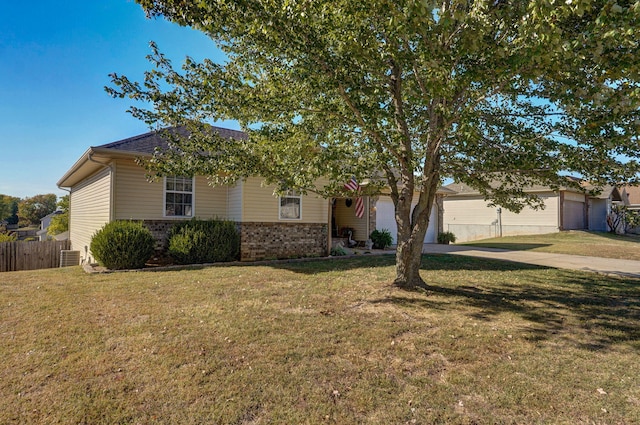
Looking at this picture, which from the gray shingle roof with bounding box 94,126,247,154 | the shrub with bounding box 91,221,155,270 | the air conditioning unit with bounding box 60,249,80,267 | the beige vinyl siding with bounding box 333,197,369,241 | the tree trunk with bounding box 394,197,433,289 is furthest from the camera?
the beige vinyl siding with bounding box 333,197,369,241

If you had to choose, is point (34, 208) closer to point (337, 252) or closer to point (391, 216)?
point (391, 216)

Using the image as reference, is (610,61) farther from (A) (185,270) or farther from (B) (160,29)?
(A) (185,270)

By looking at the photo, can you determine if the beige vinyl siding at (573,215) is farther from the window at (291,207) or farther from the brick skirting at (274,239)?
the window at (291,207)

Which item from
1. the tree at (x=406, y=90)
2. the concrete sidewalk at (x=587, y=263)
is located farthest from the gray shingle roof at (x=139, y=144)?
the concrete sidewalk at (x=587, y=263)

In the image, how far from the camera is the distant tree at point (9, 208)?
63.5 m

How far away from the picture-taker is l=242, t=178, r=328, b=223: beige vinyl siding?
37.3 feet

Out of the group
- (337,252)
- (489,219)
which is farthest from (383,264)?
(489,219)

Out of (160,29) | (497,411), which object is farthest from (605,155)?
(160,29)

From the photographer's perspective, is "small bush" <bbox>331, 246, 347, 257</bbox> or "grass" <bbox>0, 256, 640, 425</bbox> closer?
"grass" <bbox>0, 256, 640, 425</bbox>

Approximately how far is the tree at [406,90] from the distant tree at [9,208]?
254 feet

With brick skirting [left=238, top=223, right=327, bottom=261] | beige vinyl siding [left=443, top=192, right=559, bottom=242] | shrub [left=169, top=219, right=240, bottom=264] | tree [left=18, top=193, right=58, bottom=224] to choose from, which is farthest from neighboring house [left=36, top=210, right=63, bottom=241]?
beige vinyl siding [left=443, top=192, right=559, bottom=242]

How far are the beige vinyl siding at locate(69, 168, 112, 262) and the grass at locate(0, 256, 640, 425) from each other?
4126 mm

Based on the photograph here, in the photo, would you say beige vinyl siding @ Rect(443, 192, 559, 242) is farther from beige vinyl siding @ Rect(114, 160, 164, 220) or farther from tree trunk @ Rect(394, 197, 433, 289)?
beige vinyl siding @ Rect(114, 160, 164, 220)

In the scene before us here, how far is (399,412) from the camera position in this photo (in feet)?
9.50
